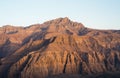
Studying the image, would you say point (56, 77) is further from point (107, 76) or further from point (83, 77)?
point (107, 76)

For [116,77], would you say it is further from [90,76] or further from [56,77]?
[56,77]

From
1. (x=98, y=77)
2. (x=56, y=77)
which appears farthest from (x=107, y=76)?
(x=56, y=77)

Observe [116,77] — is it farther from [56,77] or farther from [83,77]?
[56,77]

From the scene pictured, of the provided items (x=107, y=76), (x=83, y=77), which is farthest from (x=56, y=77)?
(x=107, y=76)

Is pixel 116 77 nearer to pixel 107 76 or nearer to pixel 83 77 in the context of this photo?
pixel 107 76
